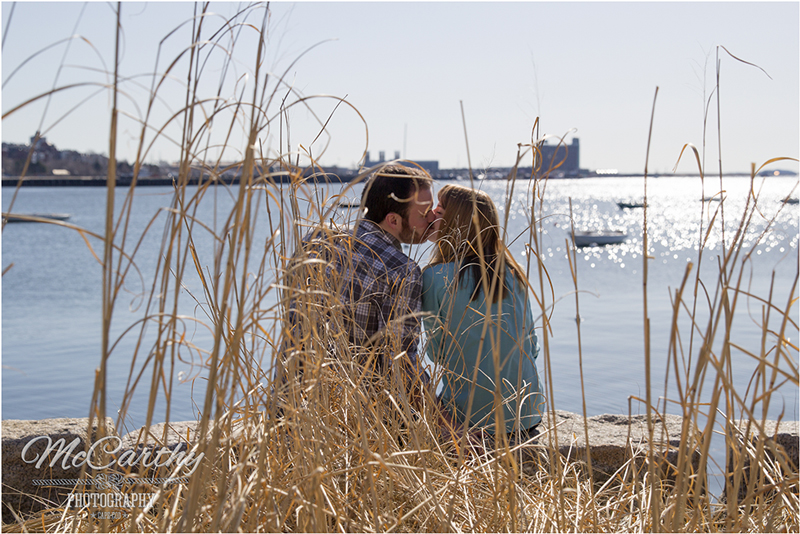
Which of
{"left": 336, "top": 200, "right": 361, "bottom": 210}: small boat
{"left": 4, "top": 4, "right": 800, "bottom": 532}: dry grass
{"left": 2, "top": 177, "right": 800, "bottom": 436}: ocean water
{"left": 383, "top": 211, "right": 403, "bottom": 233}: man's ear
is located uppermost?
{"left": 336, "top": 200, "right": 361, "bottom": 210}: small boat

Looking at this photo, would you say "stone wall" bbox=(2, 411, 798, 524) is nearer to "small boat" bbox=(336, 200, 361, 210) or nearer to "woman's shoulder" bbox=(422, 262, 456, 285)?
"woman's shoulder" bbox=(422, 262, 456, 285)

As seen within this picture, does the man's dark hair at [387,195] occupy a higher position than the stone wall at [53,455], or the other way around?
the man's dark hair at [387,195]

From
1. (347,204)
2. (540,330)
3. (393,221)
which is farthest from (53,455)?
(540,330)

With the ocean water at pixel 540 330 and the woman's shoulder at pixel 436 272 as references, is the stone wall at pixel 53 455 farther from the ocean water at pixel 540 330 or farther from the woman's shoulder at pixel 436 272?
the woman's shoulder at pixel 436 272

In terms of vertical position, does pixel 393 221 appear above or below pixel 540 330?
above

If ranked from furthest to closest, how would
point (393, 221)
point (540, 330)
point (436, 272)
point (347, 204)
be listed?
1. point (540, 330)
2. point (393, 221)
3. point (436, 272)
4. point (347, 204)

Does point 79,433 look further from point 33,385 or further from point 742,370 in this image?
point 742,370

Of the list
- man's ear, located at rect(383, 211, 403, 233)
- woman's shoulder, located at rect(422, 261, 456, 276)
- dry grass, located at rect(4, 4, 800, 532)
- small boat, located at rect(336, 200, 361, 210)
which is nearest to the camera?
dry grass, located at rect(4, 4, 800, 532)

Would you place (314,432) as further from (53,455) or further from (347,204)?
(53,455)

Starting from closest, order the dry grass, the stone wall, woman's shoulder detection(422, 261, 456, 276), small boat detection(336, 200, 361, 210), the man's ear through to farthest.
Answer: the dry grass → small boat detection(336, 200, 361, 210) → the stone wall → woman's shoulder detection(422, 261, 456, 276) → the man's ear

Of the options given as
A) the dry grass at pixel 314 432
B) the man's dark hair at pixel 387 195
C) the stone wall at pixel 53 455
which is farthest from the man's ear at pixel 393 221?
the stone wall at pixel 53 455

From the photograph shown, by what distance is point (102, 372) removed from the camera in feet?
2.67

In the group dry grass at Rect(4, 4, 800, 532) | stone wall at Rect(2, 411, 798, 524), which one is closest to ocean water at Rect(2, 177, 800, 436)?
dry grass at Rect(4, 4, 800, 532)

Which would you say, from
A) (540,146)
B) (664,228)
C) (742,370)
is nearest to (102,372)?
(540,146)
